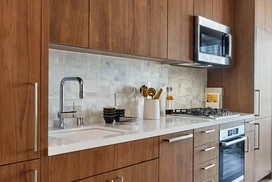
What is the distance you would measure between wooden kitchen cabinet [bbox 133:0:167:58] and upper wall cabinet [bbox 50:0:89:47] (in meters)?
0.46

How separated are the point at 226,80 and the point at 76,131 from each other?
2186mm

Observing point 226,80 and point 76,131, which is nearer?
point 76,131

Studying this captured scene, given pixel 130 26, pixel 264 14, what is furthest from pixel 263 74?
pixel 130 26

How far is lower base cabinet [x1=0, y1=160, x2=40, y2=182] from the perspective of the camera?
1109 mm

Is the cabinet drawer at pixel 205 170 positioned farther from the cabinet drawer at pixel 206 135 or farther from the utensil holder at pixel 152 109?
the utensil holder at pixel 152 109

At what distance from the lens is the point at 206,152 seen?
2.41 m

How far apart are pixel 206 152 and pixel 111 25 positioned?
4.38 feet

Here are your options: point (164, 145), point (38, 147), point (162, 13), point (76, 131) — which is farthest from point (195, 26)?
point (38, 147)

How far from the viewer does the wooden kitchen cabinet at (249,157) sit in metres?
3.09

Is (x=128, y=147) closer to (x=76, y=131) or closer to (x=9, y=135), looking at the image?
(x=76, y=131)

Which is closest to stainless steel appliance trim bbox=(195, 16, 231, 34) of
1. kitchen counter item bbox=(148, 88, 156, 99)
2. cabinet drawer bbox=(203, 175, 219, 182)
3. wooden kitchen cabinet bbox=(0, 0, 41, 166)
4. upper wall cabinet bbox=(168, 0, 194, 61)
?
upper wall cabinet bbox=(168, 0, 194, 61)

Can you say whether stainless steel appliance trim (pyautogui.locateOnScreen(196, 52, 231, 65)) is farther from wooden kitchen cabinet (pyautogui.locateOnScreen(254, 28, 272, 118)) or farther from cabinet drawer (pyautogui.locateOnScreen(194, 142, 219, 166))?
cabinet drawer (pyautogui.locateOnScreen(194, 142, 219, 166))

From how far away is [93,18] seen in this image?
5.92ft

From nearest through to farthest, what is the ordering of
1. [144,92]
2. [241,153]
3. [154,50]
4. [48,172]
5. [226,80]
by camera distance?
[48,172] → [154,50] → [144,92] → [241,153] → [226,80]
